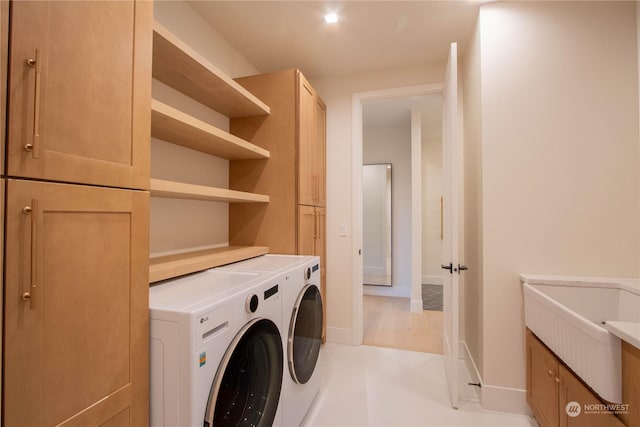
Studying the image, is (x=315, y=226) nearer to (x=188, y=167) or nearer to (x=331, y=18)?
(x=188, y=167)

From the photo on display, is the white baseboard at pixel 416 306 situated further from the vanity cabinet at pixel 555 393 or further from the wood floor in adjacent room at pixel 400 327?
the vanity cabinet at pixel 555 393

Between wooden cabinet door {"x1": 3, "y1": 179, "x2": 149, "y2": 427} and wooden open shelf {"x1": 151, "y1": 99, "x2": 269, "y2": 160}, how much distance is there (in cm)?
49

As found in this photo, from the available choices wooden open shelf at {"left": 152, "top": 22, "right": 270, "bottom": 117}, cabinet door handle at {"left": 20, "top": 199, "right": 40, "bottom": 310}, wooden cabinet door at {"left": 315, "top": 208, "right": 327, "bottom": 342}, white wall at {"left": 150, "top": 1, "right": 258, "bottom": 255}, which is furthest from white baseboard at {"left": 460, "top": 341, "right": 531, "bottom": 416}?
wooden open shelf at {"left": 152, "top": 22, "right": 270, "bottom": 117}

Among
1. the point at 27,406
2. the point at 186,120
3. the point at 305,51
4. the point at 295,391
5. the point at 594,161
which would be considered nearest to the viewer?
the point at 27,406

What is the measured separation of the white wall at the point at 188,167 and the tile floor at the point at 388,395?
52.5 inches

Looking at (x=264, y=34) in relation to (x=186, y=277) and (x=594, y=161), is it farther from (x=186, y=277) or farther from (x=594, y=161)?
(x=594, y=161)

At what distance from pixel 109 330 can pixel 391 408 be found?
1745 mm

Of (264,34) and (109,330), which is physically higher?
(264,34)

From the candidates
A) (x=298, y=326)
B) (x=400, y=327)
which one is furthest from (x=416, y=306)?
(x=298, y=326)

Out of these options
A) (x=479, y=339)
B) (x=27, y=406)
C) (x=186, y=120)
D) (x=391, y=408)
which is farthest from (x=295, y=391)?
(x=186, y=120)

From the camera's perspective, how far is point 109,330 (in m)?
0.82

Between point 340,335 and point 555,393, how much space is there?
170 cm

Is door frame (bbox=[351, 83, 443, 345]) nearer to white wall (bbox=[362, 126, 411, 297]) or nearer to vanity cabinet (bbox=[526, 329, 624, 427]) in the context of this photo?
vanity cabinet (bbox=[526, 329, 624, 427])

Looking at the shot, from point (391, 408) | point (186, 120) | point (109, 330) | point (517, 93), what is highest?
point (517, 93)
